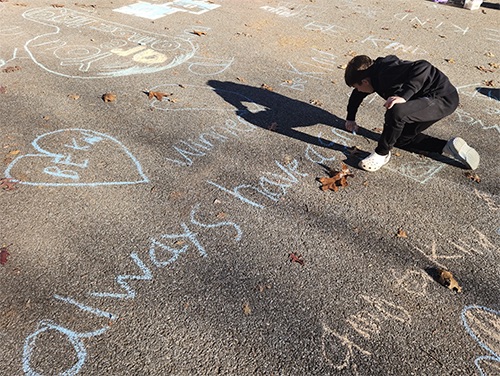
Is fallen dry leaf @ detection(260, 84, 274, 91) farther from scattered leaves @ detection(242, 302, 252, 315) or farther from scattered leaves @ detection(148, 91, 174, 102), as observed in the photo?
scattered leaves @ detection(242, 302, 252, 315)

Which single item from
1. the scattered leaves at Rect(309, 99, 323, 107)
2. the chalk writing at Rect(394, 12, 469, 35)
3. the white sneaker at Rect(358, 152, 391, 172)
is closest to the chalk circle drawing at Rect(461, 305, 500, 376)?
the white sneaker at Rect(358, 152, 391, 172)

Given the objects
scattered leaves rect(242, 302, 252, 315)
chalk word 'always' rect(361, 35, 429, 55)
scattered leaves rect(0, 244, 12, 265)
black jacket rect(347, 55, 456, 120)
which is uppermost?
black jacket rect(347, 55, 456, 120)

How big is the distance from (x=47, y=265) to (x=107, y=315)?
0.70m

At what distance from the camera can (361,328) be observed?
2.54 m

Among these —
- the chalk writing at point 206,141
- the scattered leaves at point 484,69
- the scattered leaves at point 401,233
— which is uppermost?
the scattered leaves at point 484,69

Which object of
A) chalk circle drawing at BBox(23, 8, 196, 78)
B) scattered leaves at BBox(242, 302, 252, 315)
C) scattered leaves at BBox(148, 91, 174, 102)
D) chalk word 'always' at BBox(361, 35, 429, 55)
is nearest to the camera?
scattered leaves at BBox(242, 302, 252, 315)

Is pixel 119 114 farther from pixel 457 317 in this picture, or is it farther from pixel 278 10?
pixel 278 10

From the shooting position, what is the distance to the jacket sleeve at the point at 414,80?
3623 mm

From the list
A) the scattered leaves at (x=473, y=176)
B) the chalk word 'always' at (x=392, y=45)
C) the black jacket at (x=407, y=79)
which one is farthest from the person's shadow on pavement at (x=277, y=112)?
the chalk word 'always' at (x=392, y=45)

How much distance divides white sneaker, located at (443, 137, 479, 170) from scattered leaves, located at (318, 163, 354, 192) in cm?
112

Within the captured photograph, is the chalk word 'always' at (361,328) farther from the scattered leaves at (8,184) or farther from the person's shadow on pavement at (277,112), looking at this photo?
the scattered leaves at (8,184)

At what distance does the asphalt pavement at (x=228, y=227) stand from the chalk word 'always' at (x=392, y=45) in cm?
143

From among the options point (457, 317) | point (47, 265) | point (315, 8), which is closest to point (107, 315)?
point (47, 265)

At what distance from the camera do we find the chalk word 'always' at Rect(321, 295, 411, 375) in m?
2.38
